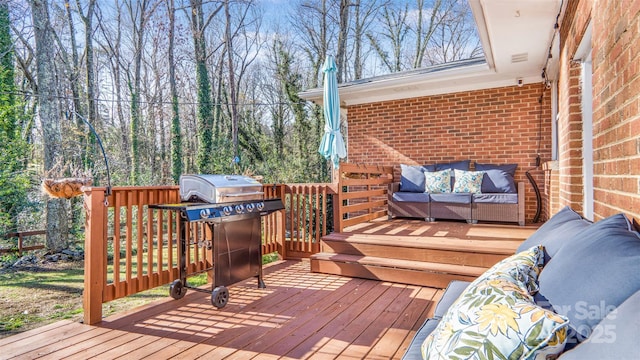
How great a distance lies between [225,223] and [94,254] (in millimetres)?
1023

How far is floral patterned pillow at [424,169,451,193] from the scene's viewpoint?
5.81 m

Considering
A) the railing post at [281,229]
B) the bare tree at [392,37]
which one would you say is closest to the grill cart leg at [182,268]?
the railing post at [281,229]

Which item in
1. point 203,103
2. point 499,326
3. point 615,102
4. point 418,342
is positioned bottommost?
point 418,342

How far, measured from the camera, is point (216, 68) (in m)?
13.3

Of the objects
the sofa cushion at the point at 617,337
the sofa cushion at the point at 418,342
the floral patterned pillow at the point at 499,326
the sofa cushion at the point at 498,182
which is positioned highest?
the sofa cushion at the point at 498,182

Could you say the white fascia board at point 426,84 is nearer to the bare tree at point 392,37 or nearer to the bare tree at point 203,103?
the bare tree at point 203,103

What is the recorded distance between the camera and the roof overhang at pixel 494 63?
339 cm

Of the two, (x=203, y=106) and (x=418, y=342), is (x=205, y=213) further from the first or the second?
(x=203, y=106)

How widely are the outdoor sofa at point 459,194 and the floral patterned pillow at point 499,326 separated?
4444 millimetres

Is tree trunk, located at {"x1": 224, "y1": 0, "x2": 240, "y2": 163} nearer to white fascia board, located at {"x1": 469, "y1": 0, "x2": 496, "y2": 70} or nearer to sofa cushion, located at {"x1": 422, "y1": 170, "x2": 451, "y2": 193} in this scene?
sofa cushion, located at {"x1": 422, "y1": 170, "x2": 451, "y2": 193}

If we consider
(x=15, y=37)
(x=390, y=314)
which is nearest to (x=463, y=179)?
(x=390, y=314)

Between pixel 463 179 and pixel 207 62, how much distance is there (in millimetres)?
10943

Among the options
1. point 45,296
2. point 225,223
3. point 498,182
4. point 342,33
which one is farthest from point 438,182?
point 342,33

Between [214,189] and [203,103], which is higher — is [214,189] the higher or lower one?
the lower one
